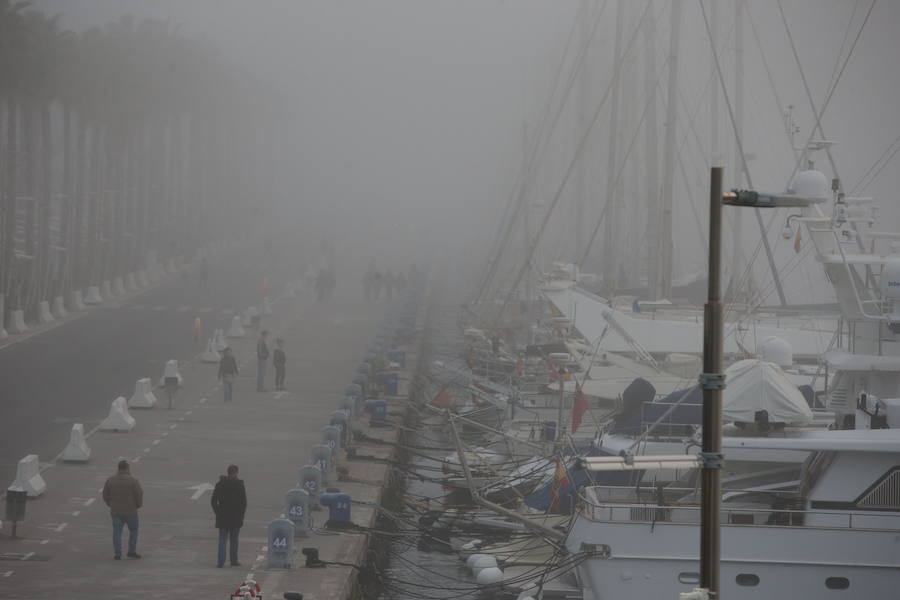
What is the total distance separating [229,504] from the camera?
22922 mm

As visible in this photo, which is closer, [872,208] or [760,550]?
[760,550]

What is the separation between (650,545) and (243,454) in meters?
13.0

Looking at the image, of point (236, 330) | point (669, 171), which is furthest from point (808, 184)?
point (236, 330)

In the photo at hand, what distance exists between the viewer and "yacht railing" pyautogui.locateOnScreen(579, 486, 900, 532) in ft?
73.8

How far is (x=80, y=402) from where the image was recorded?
41438 mm

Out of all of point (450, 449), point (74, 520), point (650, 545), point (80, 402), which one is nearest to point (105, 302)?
point (80, 402)

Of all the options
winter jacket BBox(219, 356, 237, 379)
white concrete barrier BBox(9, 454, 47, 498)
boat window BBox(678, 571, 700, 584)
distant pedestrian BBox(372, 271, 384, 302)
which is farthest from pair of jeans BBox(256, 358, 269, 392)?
distant pedestrian BBox(372, 271, 384, 302)

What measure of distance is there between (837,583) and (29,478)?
13.0 m

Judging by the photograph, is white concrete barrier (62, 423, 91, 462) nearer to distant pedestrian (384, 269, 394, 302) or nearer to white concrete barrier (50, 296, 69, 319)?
white concrete barrier (50, 296, 69, 319)

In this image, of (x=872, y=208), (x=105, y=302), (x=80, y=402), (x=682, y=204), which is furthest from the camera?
(x=682, y=204)

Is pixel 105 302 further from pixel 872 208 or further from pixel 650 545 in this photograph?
pixel 650 545

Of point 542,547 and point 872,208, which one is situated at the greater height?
point 872,208

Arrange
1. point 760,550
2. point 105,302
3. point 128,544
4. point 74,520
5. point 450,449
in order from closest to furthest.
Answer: point 760,550 → point 128,544 → point 74,520 → point 450,449 → point 105,302

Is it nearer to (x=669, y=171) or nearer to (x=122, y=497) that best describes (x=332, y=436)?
(x=122, y=497)
